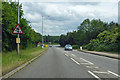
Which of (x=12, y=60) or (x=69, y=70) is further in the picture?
(x=12, y=60)

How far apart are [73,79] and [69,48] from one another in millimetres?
36490

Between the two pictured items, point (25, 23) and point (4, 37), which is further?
point (25, 23)

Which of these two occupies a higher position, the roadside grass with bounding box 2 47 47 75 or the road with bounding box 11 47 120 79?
the roadside grass with bounding box 2 47 47 75

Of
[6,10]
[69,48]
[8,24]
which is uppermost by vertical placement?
[6,10]

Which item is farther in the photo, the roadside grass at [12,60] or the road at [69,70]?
the roadside grass at [12,60]

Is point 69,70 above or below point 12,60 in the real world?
below

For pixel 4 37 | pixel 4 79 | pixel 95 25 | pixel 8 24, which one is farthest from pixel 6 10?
pixel 95 25

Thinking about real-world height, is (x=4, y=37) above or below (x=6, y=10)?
below

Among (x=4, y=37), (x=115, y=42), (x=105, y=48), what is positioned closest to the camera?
(x=4, y=37)

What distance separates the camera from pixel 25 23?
1174 inches

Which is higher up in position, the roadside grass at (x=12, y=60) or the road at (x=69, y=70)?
the roadside grass at (x=12, y=60)

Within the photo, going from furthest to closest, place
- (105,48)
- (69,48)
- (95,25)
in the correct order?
(95,25) → (69,48) → (105,48)

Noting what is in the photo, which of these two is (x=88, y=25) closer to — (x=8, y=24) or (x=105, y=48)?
(x=105, y=48)

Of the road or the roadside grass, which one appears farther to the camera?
the roadside grass
